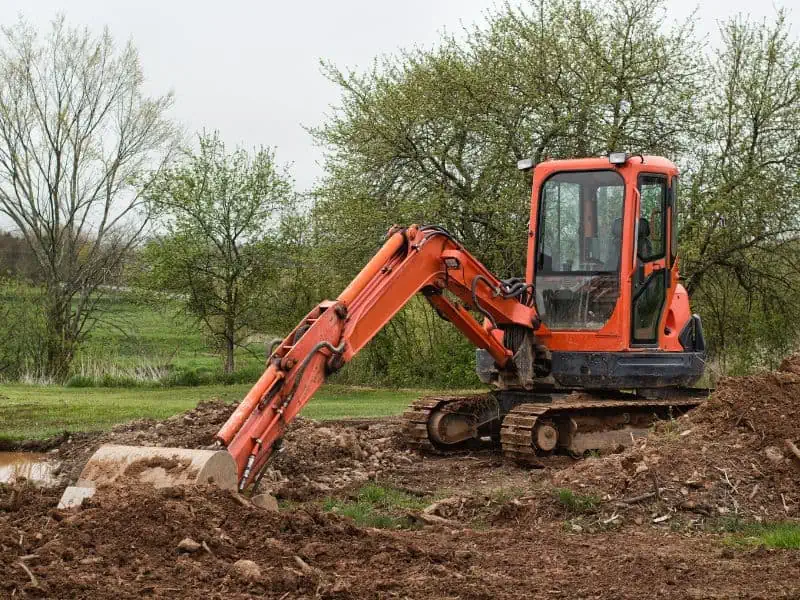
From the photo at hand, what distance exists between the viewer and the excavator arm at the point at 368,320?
8078 mm

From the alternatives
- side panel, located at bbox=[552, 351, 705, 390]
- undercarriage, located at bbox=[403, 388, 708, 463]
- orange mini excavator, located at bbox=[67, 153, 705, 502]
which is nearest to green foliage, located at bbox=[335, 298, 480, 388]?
undercarriage, located at bbox=[403, 388, 708, 463]

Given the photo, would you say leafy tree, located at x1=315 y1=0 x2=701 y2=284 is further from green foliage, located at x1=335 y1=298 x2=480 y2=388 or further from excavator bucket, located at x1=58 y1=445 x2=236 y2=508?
excavator bucket, located at x1=58 y1=445 x2=236 y2=508

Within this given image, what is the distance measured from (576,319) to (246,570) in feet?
22.9

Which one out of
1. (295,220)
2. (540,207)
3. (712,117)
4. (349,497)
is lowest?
(349,497)

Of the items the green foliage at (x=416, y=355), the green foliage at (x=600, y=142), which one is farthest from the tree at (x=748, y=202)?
the green foliage at (x=416, y=355)

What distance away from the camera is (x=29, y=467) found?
10.5 m

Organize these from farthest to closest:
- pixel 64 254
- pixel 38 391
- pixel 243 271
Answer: pixel 64 254 → pixel 243 271 → pixel 38 391

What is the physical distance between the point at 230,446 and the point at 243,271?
20.6 metres

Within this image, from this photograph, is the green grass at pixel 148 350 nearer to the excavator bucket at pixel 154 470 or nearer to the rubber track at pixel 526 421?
the rubber track at pixel 526 421

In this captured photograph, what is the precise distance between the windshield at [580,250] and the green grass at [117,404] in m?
5.97

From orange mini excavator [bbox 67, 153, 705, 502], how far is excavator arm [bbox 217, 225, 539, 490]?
27 millimetres

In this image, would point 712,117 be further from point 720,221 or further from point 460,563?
point 460,563

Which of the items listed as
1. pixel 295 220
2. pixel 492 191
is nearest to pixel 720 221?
pixel 492 191

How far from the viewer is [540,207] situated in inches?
483
